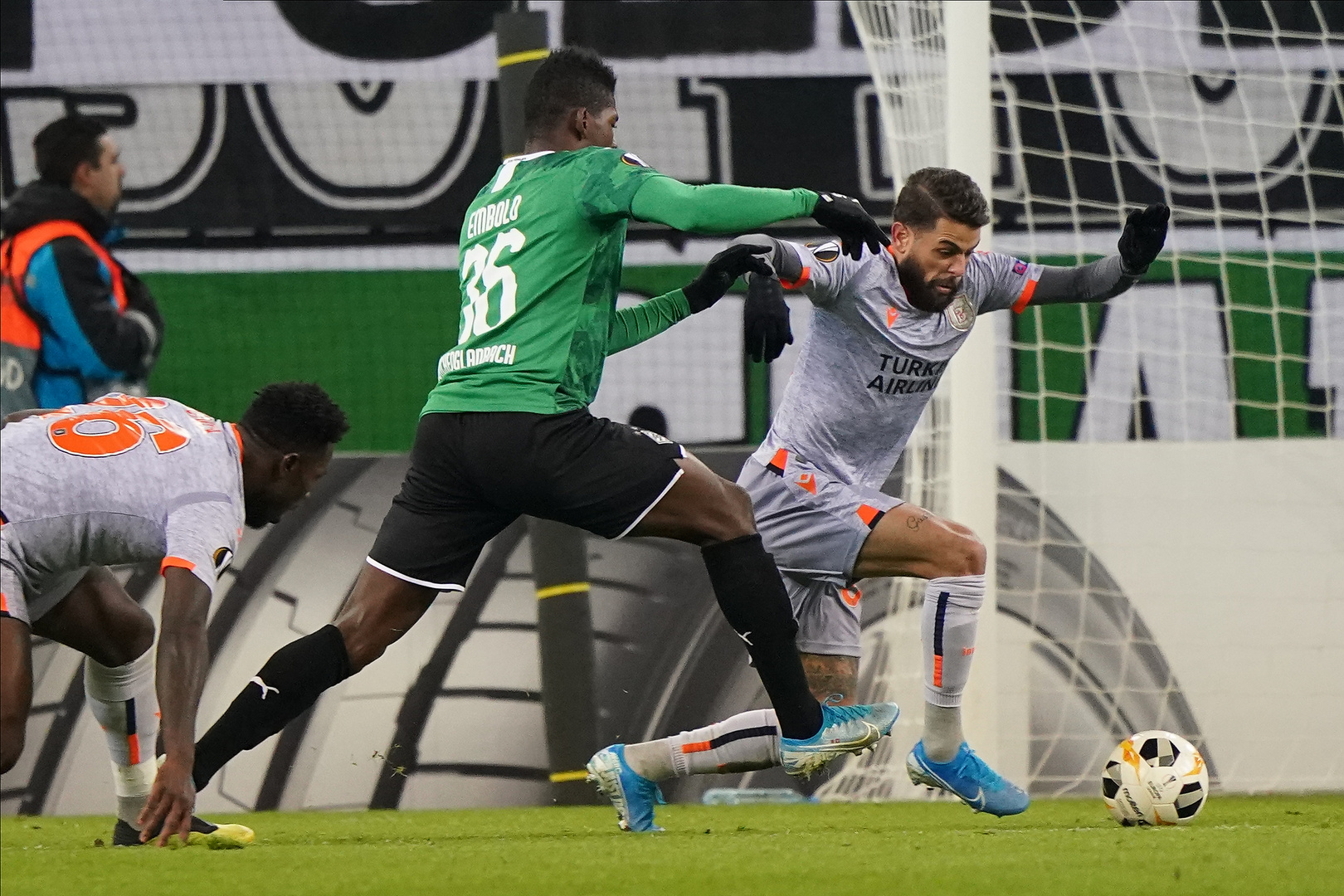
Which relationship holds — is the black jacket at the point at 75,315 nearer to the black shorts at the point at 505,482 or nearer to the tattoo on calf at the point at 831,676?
the black shorts at the point at 505,482

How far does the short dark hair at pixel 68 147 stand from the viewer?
5801mm

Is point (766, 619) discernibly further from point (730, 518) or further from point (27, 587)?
point (27, 587)

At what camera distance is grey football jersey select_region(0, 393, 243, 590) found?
373 cm

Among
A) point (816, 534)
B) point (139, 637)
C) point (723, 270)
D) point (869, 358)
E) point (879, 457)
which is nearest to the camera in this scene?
point (139, 637)

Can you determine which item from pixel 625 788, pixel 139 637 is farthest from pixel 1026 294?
pixel 139 637

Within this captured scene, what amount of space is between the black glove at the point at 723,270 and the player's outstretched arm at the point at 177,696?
153 centimetres

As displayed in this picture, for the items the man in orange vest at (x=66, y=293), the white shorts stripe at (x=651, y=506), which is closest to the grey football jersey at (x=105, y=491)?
the white shorts stripe at (x=651, y=506)

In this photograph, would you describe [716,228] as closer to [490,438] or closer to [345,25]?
[490,438]

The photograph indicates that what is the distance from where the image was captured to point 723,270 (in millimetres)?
4383

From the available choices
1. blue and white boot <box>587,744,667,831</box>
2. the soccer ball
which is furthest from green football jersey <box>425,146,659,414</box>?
the soccer ball

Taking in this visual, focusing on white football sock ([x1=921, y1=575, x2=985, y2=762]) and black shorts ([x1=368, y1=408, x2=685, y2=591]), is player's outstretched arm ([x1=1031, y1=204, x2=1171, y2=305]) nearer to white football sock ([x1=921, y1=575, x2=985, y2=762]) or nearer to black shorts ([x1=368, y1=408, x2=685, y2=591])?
white football sock ([x1=921, y1=575, x2=985, y2=762])

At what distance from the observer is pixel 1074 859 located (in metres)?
3.36

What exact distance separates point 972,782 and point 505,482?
149 centimetres

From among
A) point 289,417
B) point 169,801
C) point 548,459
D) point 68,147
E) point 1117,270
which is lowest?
point 169,801
